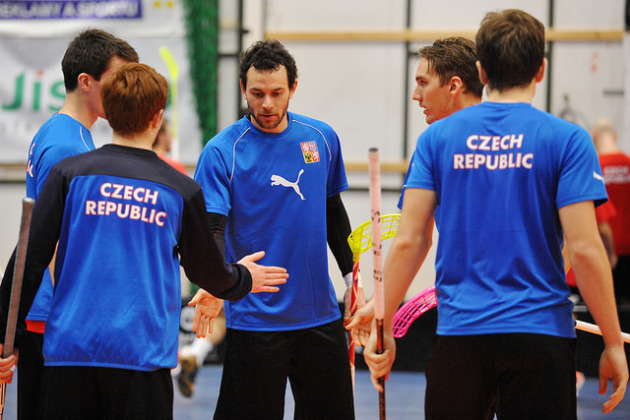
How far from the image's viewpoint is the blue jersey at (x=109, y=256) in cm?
249

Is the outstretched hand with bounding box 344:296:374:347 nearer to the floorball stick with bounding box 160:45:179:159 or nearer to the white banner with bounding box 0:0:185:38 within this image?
the floorball stick with bounding box 160:45:179:159

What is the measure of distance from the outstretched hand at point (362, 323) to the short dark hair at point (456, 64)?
3.22 ft

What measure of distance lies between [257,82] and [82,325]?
1.41m

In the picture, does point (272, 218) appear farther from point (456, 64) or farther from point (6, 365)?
point (6, 365)

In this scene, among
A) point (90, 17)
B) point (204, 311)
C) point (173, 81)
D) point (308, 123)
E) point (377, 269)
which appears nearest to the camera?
point (377, 269)

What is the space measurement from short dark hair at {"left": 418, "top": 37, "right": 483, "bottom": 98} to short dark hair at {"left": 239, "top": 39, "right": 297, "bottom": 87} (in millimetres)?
622

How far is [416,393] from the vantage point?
6816 millimetres

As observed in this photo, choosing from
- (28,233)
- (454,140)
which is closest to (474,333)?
(454,140)

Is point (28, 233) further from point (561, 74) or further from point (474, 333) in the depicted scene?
point (561, 74)

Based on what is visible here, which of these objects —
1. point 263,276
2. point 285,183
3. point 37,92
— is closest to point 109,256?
point 263,276

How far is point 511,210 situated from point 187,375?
4388 mm

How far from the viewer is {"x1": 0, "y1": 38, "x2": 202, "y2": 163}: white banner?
9.04 m

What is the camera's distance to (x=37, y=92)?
9.21 metres

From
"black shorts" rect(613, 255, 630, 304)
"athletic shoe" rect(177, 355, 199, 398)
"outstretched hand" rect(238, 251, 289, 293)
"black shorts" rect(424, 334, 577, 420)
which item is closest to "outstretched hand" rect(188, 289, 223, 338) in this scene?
"outstretched hand" rect(238, 251, 289, 293)
